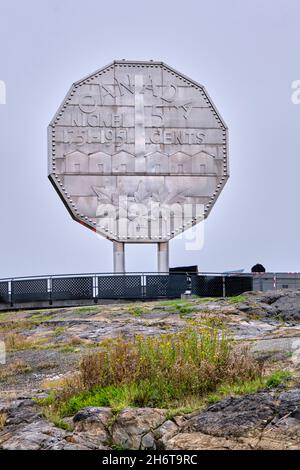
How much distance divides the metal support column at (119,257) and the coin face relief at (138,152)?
0.38 m

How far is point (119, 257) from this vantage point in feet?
117

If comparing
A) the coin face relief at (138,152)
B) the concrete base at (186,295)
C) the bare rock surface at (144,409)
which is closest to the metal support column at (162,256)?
the coin face relief at (138,152)

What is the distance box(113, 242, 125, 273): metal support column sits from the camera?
35.7 metres

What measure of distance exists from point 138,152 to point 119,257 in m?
4.42

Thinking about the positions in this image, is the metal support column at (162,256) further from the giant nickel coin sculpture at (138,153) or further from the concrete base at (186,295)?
the concrete base at (186,295)

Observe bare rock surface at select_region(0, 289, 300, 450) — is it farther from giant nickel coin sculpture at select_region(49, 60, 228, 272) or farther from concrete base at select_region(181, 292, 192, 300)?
giant nickel coin sculpture at select_region(49, 60, 228, 272)

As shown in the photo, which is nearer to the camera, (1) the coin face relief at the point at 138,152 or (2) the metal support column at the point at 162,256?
(1) the coin face relief at the point at 138,152

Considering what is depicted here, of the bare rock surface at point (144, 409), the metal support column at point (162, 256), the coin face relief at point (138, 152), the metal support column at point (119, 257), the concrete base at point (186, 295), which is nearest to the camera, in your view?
the bare rock surface at point (144, 409)

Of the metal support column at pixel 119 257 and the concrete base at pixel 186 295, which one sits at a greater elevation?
the metal support column at pixel 119 257

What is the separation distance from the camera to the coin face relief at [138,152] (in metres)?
35.6

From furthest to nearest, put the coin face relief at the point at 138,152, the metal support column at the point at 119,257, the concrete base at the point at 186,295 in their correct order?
the metal support column at the point at 119,257 → the coin face relief at the point at 138,152 → the concrete base at the point at 186,295

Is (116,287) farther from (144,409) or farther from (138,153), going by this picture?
(144,409)

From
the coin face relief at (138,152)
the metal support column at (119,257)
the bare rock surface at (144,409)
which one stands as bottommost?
the bare rock surface at (144,409)
